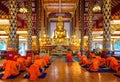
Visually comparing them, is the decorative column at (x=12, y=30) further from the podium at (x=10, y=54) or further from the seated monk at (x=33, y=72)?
the seated monk at (x=33, y=72)

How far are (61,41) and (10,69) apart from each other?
23.6m

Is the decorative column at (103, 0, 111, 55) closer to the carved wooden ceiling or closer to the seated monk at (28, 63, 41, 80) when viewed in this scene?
the seated monk at (28, 63, 41, 80)

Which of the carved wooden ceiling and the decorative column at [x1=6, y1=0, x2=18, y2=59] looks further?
the carved wooden ceiling

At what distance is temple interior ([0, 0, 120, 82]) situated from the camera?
12.0 m

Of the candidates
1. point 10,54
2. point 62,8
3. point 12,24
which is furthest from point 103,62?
point 62,8

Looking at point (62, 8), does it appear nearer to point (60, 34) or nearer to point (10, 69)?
point (60, 34)

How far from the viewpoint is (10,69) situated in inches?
435

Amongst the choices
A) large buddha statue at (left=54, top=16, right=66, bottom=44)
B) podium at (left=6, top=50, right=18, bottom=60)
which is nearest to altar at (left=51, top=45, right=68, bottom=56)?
large buddha statue at (left=54, top=16, right=66, bottom=44)

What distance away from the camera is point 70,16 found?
47.7 metres

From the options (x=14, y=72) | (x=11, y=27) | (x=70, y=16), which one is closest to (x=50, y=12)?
Answer: (x=70, y=16)

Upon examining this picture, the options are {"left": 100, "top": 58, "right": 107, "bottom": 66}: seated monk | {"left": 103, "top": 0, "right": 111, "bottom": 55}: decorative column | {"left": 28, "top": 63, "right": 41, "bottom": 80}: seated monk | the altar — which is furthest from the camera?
the altar

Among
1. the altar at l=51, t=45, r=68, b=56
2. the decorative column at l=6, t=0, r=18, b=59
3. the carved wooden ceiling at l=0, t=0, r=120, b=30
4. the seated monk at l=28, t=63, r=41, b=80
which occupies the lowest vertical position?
the seated monk at l=28, t=63, r=41, b=80

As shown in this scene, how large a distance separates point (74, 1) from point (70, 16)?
12.4m

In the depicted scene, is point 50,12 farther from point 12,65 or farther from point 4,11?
point 12,65
